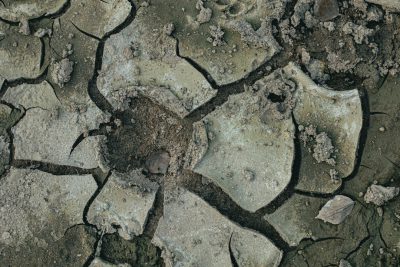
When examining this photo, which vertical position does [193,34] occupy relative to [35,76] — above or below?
above

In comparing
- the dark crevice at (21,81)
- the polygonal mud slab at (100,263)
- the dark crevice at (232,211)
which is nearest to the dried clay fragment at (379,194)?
the dark crevice at (232,211)

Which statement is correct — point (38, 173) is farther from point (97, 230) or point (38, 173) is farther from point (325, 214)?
point (325, 214)

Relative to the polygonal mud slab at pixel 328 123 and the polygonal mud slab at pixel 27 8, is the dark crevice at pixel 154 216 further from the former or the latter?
the polygonal mud slab at pixel 27 8

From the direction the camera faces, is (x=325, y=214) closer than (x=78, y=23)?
Yes

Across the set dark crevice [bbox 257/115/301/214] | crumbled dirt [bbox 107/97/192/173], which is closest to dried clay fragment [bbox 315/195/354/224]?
dark crevice [bbox 257/115/301/214]

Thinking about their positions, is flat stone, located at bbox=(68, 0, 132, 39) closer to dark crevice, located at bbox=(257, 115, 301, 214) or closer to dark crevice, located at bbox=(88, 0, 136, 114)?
dark crevice, located at bbox=(88, 0, 136, 114)

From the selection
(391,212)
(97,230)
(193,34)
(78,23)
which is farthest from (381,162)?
(78,23)
